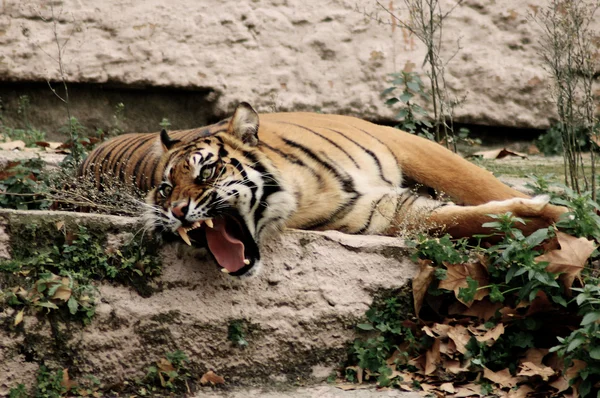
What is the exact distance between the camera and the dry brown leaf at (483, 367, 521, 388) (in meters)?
3.46

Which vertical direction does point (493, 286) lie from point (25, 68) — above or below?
below

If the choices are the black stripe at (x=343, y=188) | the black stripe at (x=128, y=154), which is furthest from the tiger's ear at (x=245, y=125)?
the black stripe at (x=128, y=154)

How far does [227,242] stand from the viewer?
3732mm

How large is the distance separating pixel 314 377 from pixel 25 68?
3879mm

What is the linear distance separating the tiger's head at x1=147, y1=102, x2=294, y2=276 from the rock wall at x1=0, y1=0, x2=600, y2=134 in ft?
8.10

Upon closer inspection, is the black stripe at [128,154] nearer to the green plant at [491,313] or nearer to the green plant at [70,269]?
the green plant at [70,269]

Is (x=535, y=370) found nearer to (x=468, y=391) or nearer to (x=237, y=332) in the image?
(x=468, y=391)

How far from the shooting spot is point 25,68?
656 centimetres

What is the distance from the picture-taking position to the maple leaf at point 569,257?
11.6ft

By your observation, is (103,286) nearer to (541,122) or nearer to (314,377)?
(314,377)

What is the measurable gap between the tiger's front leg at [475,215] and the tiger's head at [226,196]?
594mm

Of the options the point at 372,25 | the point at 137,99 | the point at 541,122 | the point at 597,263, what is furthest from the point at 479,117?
the point at 597,263

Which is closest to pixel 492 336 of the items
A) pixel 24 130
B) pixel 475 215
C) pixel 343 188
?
pixel 475 215

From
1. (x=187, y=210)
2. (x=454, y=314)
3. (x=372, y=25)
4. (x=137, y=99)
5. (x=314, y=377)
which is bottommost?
(x=314, y=377)
